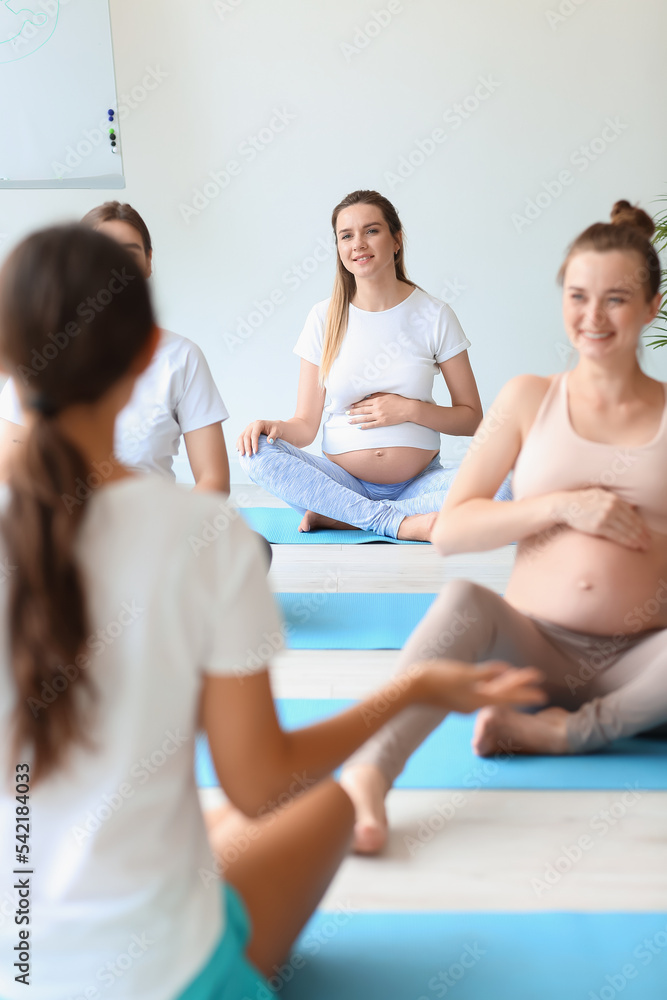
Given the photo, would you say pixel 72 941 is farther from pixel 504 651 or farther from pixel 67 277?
pixel 504 651

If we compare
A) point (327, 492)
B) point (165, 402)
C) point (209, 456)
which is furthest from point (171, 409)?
point (327, 492)

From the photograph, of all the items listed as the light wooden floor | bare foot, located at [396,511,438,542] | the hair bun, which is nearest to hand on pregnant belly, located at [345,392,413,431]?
bare foot, located at [396,511,438,542]

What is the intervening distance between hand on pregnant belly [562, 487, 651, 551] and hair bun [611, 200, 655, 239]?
1.72 ft

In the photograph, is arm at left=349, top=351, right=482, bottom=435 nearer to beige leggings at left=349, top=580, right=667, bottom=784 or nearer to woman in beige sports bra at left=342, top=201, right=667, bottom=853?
woman in beige sports bra at left=342, top=201, right=667, bottom=853

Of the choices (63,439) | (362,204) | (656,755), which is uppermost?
(362,204)

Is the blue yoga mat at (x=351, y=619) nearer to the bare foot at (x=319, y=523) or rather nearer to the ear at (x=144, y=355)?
the bare foot at (x=319, y=523)

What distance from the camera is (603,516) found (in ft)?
5.18

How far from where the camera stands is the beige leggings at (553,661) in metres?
1.51

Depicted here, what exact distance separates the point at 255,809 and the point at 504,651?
88 centimetres

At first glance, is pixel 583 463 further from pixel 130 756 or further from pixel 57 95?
pixel 57 95

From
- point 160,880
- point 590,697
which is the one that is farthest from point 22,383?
point 590,697

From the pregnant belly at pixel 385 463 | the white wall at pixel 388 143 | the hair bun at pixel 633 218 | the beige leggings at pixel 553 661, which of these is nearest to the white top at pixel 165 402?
the beige leggings at pixel 553 661

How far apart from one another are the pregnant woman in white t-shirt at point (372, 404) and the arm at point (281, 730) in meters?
2.13

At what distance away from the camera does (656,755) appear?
67.3 inches
